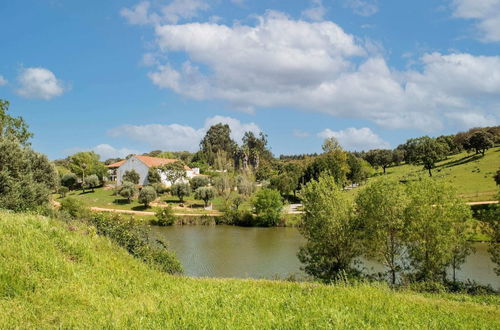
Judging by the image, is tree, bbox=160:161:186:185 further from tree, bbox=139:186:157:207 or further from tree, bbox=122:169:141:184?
tree, bbox=139:186:157:207

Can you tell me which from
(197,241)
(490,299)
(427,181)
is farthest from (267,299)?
(197,241)

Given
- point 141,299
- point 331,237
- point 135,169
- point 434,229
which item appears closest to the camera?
point 141,299

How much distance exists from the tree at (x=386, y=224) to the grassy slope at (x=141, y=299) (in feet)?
44.0

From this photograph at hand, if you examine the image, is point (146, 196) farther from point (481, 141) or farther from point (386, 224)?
point (481, 141)

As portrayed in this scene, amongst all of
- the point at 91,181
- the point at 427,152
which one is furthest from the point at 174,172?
the point at 427,152

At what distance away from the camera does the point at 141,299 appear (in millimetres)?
7805

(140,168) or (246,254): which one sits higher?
(140,168)

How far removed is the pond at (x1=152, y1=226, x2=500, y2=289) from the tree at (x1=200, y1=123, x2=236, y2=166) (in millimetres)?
78215

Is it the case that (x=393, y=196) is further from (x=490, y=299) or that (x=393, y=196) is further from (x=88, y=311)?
(x=88, y=311)

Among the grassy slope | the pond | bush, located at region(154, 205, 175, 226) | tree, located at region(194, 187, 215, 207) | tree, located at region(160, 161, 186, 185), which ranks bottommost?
the pond

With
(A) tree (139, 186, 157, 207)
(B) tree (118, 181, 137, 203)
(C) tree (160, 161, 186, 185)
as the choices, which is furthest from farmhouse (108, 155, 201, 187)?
(A) tree (139, 186, 157, 207)

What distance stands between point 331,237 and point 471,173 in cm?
5941

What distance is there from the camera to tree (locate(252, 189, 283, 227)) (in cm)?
5972

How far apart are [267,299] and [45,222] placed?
7.41 meters
